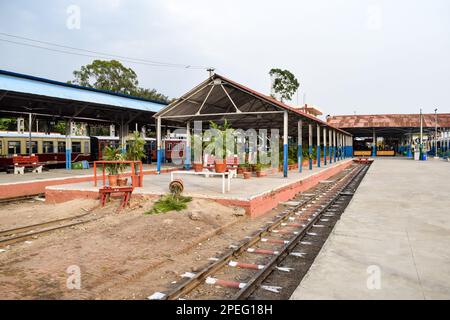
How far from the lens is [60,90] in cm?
1742

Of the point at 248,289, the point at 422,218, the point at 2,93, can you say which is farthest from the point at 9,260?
the point at 2,93

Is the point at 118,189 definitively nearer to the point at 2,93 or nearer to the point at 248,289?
the point at 248,289

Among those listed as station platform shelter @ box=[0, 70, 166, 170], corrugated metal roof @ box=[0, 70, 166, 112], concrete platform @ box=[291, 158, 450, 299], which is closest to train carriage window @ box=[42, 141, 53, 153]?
station platform shelter @ box=[0, 70, 166, 170]

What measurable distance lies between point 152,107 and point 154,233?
17570 mm

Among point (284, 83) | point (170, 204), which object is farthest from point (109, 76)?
point (170, 204)

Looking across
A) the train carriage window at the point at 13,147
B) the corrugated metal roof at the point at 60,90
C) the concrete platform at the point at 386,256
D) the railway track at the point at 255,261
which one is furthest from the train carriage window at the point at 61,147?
the concrete platform at the point at 386,256

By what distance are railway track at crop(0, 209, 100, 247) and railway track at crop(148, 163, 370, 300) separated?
13.7ft

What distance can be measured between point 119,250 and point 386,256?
441 cm

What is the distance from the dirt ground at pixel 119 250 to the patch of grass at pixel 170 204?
21cm

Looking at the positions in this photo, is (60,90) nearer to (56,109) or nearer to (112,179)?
(56,109)

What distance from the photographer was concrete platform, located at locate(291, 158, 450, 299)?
392 cm

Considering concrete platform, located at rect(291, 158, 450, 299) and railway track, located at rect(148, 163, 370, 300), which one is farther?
railway track, located at rect(148, 163, 370, 300)

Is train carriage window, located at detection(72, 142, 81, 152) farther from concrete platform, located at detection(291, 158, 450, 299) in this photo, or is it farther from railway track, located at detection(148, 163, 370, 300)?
concrete platform, located at detection(291, 158, 450, 299)

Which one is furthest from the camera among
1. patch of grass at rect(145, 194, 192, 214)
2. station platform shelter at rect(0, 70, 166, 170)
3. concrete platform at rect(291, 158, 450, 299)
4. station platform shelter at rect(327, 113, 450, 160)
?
station platform shelter at rect(327, 113, 450, 160)
